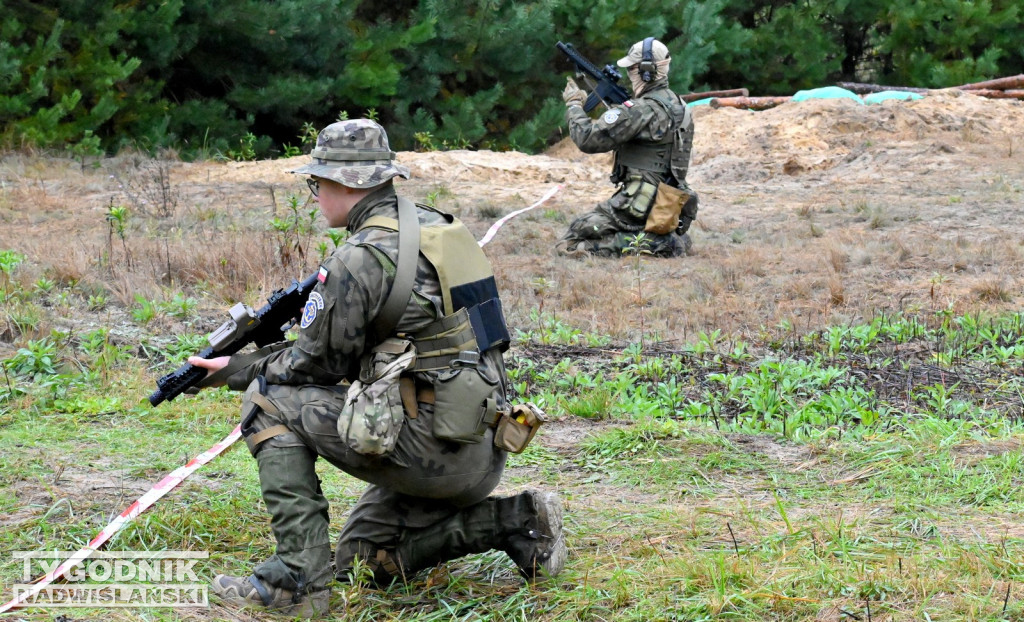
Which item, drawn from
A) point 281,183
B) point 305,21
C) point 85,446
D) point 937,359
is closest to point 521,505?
point 85,446

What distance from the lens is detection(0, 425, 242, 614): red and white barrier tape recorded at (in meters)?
3.53

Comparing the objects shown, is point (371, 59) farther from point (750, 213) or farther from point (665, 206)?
point (665, 206)

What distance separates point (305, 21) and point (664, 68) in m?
7.21

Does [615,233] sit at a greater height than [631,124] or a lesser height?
lesser

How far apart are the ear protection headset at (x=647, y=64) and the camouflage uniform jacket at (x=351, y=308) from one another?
20.2 feet

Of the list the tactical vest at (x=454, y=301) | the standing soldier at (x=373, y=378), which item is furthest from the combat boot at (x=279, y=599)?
the tactical vest at (x=454, y=301)

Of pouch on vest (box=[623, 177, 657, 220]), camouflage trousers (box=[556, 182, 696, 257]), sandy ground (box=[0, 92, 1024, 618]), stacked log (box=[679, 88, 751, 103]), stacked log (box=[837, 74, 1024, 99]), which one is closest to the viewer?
sandy ground (box=[0, 92, 1024, 618])

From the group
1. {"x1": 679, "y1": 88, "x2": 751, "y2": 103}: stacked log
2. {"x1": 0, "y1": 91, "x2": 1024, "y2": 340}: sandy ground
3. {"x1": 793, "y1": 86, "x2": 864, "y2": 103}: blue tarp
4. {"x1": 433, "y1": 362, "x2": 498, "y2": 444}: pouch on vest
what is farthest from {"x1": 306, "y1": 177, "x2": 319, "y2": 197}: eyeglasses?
{"x1": 679, "y1": 88, "x2": 751, "y2": 103}: stacked log

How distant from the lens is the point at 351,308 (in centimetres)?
331

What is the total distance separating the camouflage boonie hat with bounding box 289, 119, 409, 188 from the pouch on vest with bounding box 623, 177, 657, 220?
21.0ft

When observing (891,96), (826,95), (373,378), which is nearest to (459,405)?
(373,378)

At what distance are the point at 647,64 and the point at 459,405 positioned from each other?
6440mm

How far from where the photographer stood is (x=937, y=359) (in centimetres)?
642

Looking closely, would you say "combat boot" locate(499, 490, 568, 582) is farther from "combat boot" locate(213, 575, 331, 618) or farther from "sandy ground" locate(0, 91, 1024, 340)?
"sandy ground" locate(0, 91, 1024, 340)
